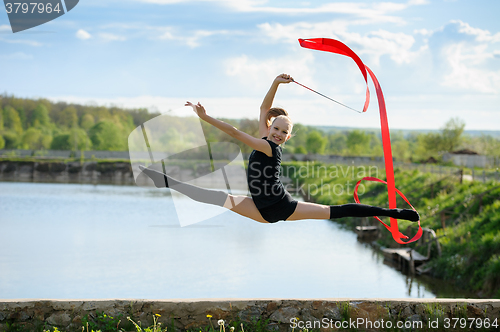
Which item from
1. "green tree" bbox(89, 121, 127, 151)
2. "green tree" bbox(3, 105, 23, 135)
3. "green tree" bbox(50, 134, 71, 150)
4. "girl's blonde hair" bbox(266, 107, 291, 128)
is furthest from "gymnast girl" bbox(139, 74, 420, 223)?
"green tree" bbox(3, 105, 23, 135)

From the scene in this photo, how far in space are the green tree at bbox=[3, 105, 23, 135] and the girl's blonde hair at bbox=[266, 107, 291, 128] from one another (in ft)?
310

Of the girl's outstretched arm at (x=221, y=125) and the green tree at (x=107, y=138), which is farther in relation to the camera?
the green tree at (x=107, y=138)

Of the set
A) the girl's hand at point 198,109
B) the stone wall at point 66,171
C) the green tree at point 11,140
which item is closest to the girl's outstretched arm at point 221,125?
the girl's hand at point 198,109

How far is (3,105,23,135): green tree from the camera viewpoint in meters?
90.8

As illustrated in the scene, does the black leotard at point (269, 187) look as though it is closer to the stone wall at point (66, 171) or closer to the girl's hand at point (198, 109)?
→ the girl's hand at point (198, 109)

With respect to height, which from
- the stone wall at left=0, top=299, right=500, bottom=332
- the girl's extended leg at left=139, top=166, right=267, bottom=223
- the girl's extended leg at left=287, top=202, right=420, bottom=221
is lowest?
the stone wall at left=0, top=299, right=500, bottom=332

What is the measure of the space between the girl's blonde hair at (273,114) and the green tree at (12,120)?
94.4 meters

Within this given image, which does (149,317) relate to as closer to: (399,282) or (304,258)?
(399,282)

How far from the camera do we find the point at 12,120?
9250 cm

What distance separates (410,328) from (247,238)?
66.7ft

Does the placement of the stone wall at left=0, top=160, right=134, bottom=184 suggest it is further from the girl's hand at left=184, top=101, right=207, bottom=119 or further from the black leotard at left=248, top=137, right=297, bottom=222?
the girl's hand at left=184, top=101, right=207, bottom=119

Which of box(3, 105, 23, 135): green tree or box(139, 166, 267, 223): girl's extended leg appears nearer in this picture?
box(139, 166, 267, 223): girl's extended leg

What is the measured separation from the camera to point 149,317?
5.60 metres

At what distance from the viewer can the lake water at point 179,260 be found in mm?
16141
